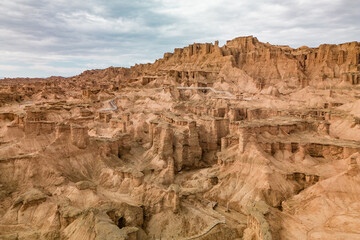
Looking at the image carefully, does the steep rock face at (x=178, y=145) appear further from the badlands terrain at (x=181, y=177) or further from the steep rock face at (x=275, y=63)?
the steep rock face at (x=275, y=63)

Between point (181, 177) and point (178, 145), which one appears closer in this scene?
point (181, 177)

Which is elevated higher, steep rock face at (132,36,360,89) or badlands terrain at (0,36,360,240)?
steep rock face at (132,36,360,89)

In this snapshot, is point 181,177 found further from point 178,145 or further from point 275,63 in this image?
point 275,63

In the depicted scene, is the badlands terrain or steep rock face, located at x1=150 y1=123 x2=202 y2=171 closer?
the badlands terrain

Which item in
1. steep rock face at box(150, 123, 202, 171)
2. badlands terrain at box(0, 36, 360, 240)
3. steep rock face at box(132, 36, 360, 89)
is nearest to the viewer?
badlands terrain at box(0, 36, 360, 240)

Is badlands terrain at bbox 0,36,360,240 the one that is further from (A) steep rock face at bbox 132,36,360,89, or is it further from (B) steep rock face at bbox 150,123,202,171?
(A) steep rock face at bbox 132,36,360,89

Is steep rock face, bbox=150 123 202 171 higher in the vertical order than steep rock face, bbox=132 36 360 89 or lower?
lower

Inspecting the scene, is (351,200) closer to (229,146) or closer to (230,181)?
(230,181)

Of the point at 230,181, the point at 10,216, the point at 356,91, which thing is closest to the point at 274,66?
the point at 356,91

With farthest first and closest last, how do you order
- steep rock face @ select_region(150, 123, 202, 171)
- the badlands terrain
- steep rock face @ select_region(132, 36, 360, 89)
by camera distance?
steep rock face @ select_region(132, 36, 360, 89) → steep rock face @ select_region(150, 123, 202, 171) → the badlands terrain

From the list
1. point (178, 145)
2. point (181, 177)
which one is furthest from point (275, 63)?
point (181, 177)

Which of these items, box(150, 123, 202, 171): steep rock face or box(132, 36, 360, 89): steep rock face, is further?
box(132, 36, 360, 89): steep rock face

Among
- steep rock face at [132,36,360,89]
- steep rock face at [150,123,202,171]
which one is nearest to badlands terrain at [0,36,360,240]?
steep rock face at [150,123,202,171]
